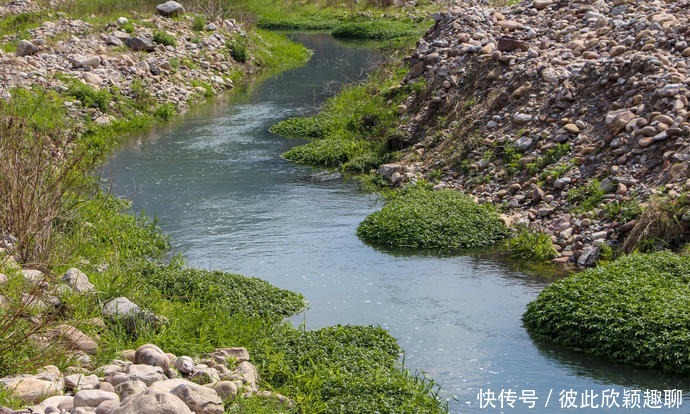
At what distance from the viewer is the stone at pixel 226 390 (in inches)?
264

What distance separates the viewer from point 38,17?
25.7 metres

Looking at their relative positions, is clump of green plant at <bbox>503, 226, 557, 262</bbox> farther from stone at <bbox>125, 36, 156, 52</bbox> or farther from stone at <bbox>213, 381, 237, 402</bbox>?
stone at <bbox>125, 36, 156, 52</bbox>

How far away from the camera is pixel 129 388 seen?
6.32 metres

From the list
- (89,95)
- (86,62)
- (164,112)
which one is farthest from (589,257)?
(86,62)

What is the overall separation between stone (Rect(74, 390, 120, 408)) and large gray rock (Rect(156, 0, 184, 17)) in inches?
834

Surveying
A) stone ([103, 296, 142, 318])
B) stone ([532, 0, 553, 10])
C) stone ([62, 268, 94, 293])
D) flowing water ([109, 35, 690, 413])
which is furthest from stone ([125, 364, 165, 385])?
stone ([532, 0, 553, 10])

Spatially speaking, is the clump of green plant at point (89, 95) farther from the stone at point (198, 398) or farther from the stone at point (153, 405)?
the stone at point (153, 405)

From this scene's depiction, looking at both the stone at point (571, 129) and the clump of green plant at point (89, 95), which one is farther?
the clump of green plant at point (89, 95)

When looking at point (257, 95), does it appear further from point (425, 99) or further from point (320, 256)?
point (320, 256)

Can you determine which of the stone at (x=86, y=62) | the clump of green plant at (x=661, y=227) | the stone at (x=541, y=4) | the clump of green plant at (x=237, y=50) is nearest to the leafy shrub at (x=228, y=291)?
the clump of green plant at (x=661, y=227)

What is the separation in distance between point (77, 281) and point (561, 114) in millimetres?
7616

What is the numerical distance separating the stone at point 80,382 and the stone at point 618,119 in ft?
25.9

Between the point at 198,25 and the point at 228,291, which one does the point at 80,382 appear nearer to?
the point at 228,291

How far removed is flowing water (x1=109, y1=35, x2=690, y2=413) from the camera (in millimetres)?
7844
